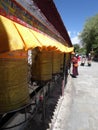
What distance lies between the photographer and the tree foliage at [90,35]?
5519cm

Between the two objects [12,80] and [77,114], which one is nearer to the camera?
[12,80]

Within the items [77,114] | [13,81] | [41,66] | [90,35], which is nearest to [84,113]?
[77,114]

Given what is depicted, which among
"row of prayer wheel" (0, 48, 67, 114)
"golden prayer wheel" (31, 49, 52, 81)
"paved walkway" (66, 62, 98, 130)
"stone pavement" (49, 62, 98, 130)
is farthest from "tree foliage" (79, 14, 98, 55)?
"row of prayer wheel" (0, 48, 67, 114)

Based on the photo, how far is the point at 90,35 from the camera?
57312 millimetres

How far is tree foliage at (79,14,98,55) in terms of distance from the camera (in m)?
55.2

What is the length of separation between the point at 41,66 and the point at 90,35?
54117 millimetres

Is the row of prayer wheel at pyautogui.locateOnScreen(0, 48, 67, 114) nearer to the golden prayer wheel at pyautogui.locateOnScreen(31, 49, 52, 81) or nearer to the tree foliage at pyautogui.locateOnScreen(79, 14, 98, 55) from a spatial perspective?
the golden prayer wheel at pyautogui.locateOnScreen(31, 49, 52, 81)

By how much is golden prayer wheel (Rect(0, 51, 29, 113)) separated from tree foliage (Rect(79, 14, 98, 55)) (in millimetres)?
51219

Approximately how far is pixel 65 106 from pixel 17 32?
636 cm

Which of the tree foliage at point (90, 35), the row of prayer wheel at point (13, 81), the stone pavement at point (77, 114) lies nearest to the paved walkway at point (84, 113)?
the stone pavement at point (77, 114)

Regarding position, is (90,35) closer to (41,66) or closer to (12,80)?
(41,66)

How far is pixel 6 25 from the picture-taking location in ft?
8.52

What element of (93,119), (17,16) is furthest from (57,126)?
(17,16)

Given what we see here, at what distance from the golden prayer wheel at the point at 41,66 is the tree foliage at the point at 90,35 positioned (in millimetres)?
49439
